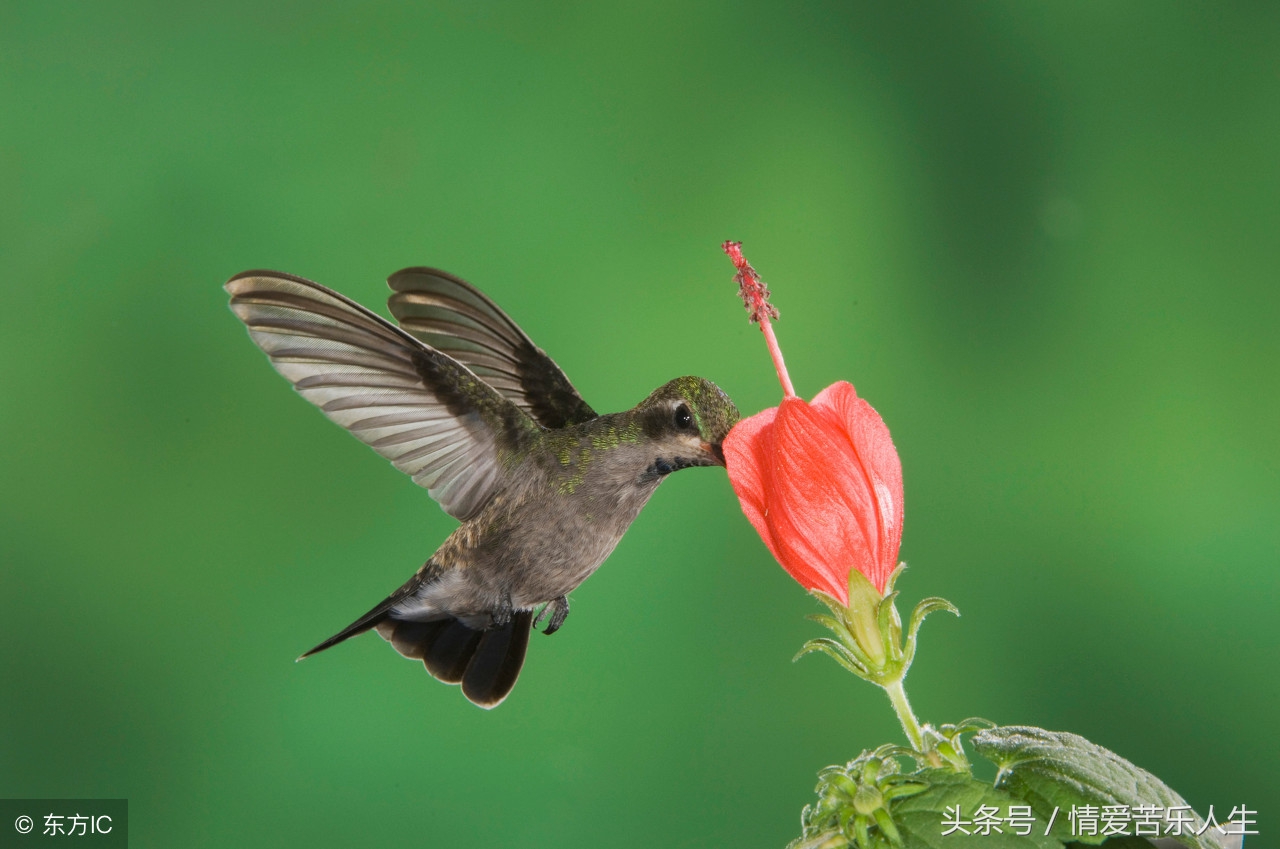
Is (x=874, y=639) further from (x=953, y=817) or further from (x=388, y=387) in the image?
(x=388, y=387)

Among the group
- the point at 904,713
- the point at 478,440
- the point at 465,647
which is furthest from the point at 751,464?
the point at 465,647

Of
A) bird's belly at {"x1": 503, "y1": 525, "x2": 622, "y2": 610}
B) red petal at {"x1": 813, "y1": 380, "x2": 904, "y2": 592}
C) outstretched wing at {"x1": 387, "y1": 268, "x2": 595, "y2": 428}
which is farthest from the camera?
outstretched wing at {"x1": 387, "y1": 268, "x2": 595, "y2": 428}

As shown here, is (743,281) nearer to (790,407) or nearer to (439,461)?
(790,407)

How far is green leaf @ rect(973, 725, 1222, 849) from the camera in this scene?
50 cm

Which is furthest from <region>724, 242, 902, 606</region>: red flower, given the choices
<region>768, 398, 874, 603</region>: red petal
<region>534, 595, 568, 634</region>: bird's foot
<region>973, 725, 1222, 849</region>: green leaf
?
<region>534, 595, 568, 634</region>: bird's foot

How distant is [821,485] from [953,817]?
175mm

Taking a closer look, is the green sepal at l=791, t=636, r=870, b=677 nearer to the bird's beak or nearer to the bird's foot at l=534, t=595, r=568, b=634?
the bird's beak

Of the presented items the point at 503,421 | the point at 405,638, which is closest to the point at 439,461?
the point at 503,421

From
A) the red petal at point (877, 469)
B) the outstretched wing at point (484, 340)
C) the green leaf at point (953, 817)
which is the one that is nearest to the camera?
the green leaf at point (953, 817)

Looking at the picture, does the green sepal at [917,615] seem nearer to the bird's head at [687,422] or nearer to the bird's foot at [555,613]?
the bird's head at [687,422]

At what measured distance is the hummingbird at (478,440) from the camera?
25.9 inches

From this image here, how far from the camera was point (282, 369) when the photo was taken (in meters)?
0.69

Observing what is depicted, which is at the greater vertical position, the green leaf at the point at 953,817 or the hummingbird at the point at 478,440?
the hummingbird at the point at 478,440

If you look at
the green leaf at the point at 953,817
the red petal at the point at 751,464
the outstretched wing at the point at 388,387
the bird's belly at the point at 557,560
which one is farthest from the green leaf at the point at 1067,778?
the outstretched wing at the point at 388,387
